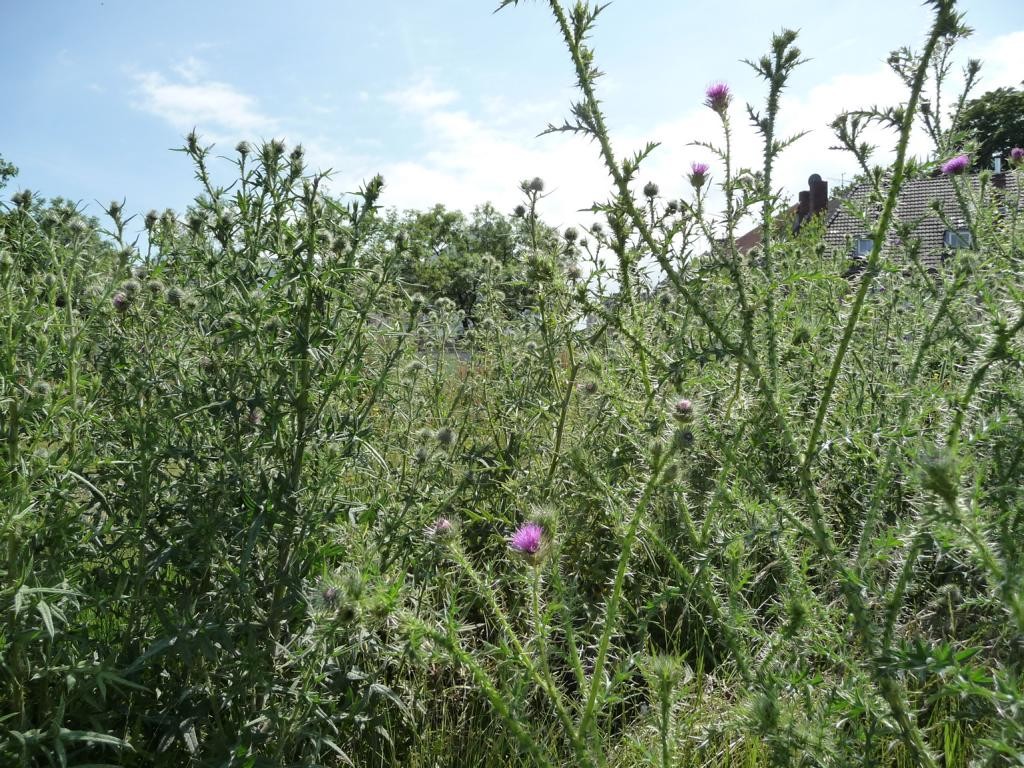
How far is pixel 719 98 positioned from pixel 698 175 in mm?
248

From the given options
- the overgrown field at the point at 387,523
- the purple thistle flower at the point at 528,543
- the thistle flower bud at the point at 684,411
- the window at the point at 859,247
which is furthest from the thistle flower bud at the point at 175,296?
the window at the point at 859,247

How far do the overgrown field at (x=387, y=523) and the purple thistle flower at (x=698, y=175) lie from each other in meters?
0.11

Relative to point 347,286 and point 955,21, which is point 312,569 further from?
point 955,21

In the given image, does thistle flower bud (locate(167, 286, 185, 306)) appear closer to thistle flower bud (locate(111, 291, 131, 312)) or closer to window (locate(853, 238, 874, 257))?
thistle flower bud (locate(111, 291, 131, 312))

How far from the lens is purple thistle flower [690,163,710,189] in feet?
7.97

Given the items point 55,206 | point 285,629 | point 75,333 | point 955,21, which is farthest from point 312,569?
point 955,21

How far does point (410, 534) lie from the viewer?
2.29m

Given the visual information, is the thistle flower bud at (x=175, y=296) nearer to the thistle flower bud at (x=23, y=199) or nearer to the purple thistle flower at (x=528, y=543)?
the thistle flower bud at (x=23, y=199)

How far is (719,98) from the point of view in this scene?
7.53 ft

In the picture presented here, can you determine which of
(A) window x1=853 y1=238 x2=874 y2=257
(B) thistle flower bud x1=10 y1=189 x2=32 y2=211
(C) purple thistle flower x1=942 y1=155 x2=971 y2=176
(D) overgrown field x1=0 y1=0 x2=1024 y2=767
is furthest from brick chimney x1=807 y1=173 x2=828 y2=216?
(B) thistle flower bud x1=10 y1=189 x2=32 y2=211

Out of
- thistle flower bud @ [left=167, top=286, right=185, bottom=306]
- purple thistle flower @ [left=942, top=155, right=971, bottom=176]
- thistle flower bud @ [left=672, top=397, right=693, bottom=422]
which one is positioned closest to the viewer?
thistle flower bud @ [left=672, top=397, right=693, bottom=422]

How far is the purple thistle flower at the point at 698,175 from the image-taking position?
243 cm

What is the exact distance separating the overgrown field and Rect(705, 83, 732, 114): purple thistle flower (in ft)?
0.07

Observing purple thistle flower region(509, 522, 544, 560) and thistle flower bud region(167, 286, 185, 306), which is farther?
thistle flower bud region(167, 286, 185, 306)
